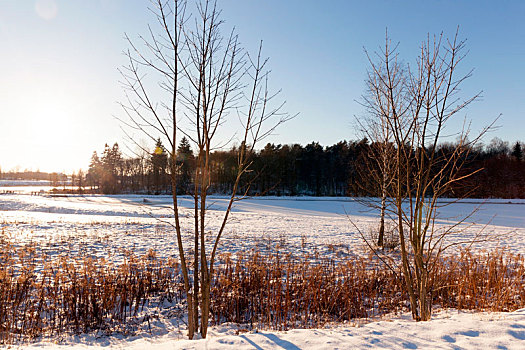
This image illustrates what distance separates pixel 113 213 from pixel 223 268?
1708cm

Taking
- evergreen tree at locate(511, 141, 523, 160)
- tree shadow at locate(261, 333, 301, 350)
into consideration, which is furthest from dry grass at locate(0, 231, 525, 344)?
evergreen tree at locate(511, 141, 523, 160)

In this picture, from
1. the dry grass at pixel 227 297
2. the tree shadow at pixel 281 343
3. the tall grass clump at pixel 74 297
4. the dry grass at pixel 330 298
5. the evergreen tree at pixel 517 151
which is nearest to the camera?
the tree shadow at pixel 281 343

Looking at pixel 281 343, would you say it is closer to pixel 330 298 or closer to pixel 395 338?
pixel 395 338

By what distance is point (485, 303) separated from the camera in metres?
4.52

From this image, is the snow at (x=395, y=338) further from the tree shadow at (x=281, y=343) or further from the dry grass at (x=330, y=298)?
the dry grass at (x=330, y=298)

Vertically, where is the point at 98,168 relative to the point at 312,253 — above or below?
above

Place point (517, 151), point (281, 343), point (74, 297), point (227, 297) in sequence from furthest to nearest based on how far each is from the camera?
point (517, 151)
point (227, 297)
point (74, 297)
point (281, 343)

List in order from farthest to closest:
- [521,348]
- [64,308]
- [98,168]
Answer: [98,168]
[64,308]
[521,348]

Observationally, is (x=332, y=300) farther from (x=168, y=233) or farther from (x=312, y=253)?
(x=168, y=233)

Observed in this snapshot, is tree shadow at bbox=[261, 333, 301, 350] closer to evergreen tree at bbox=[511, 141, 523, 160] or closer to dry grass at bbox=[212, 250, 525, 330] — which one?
dry grass at bbox=[212, 250, 525, 330]

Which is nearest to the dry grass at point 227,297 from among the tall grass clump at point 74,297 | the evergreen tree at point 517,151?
the tall grass clump at point 74,297

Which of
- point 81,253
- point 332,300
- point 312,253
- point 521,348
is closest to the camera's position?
point 521,348

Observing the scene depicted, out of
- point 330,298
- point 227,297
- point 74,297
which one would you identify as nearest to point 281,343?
point 227,297

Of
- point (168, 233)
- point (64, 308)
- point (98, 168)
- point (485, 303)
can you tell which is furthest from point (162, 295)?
point (98, 168)
